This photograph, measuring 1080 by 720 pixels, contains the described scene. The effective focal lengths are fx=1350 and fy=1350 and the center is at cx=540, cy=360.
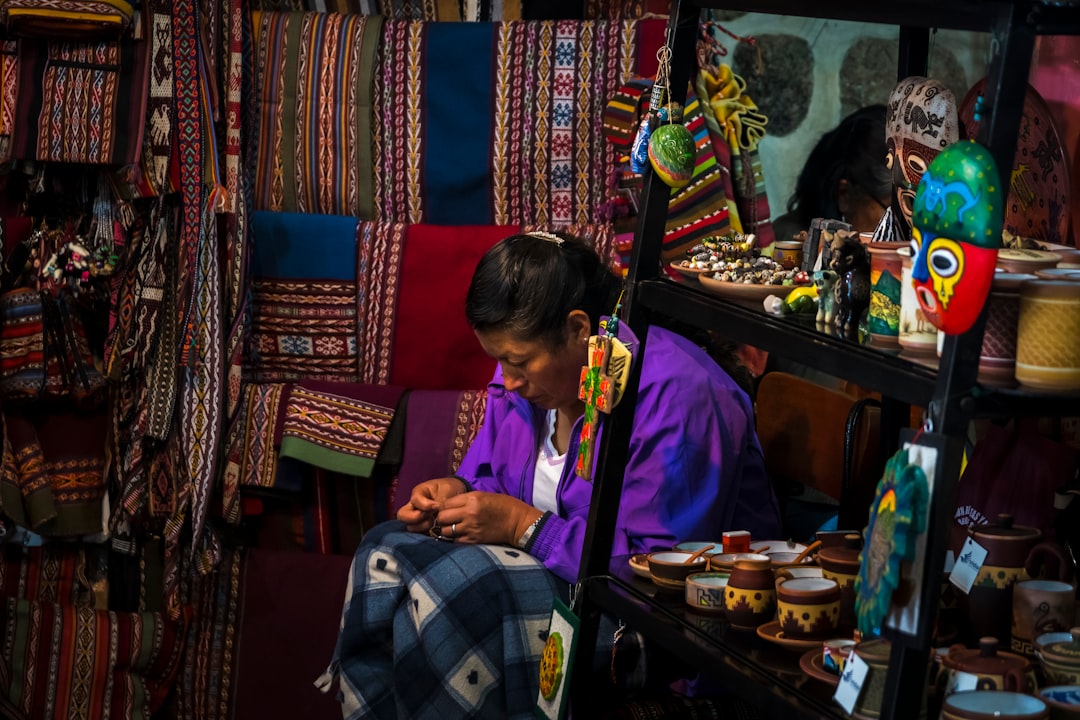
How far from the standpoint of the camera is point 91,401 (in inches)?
137

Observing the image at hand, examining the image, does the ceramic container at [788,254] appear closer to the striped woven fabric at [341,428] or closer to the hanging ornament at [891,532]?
the hanging ornament at [891,532]

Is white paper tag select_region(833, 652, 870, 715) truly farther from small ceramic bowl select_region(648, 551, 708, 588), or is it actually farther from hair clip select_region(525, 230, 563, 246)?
hair clip select_region(525, 230, 563, 246)

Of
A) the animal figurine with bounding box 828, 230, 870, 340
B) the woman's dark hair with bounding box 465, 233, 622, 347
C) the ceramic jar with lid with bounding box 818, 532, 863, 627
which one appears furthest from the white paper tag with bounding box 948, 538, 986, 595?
the woman's dark hair with bounding box 465, 233, 622, 347

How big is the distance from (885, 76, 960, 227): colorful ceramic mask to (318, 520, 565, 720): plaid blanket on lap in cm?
100

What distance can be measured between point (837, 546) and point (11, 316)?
7.34ft

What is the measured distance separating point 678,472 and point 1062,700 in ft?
3.23

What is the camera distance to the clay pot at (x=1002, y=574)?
1.69 m

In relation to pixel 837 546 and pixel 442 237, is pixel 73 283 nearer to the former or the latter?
pixel 442 237

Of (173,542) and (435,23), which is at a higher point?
(435,23)

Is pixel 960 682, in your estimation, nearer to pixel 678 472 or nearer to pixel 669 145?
pixel 669 145

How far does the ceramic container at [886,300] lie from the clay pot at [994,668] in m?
0.35

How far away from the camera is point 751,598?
6.06 ft

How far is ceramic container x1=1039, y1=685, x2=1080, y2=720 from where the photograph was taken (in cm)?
144

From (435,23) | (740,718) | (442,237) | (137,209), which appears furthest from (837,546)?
(137,209)
